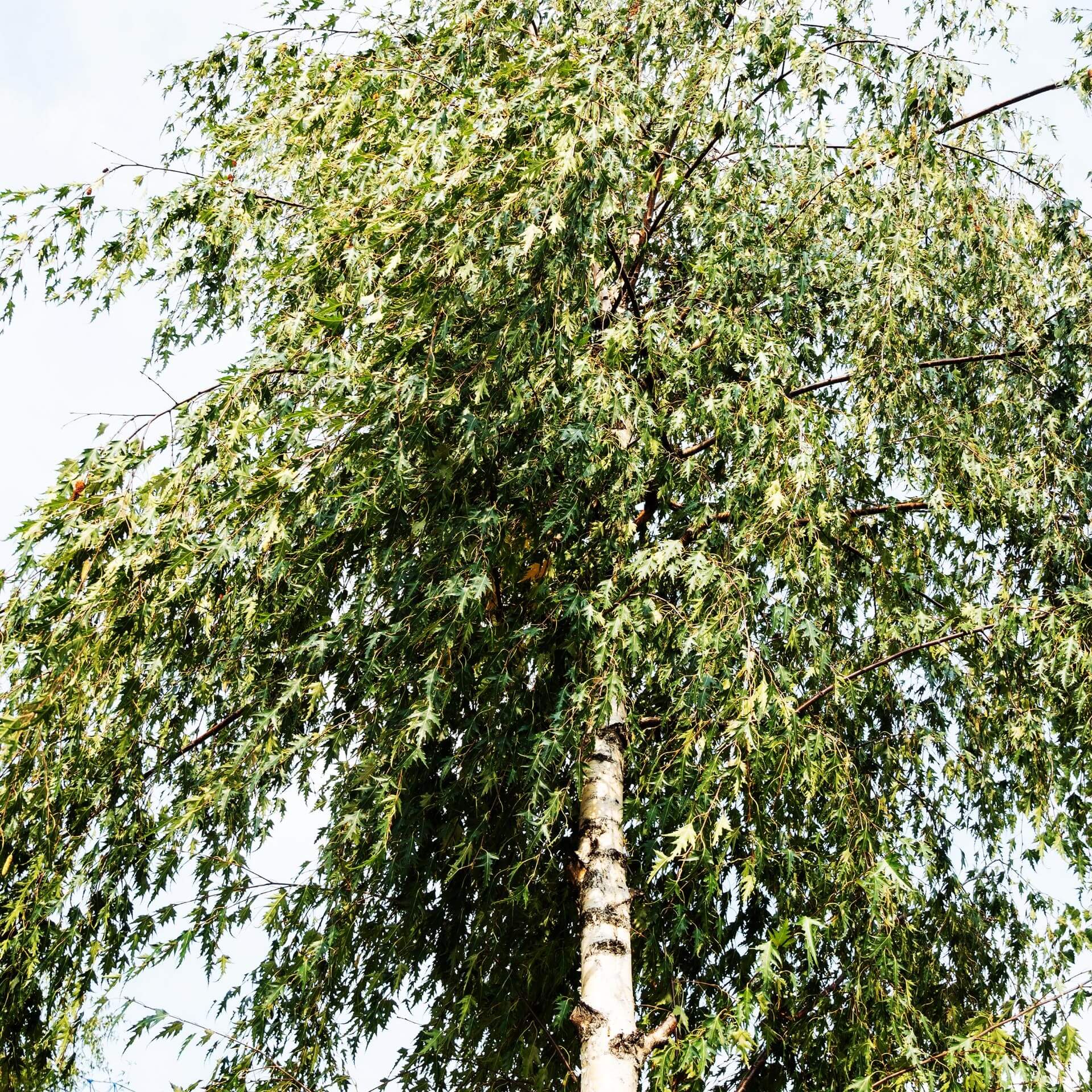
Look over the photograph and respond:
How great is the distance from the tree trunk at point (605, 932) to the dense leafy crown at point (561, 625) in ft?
0.46

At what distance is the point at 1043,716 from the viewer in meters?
4.45

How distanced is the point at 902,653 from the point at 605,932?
140cm

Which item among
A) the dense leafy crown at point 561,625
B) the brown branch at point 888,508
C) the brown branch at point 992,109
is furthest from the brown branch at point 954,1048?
the brown branch at point 992,109

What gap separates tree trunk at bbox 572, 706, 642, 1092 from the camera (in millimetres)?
3752

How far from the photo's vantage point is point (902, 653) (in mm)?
3961

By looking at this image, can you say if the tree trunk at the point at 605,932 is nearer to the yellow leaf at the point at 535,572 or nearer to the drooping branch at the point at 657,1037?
the drooping branch at the point at 657,1037

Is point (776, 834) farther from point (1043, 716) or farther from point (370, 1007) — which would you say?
point (370, 1007)

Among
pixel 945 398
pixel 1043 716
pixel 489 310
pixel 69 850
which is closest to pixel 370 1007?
pixel 69 850

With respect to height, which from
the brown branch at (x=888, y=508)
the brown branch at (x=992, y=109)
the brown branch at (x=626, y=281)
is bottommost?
the brown branch at (x=888, y=508)

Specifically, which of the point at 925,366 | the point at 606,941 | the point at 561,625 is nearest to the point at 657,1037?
the point at 606,941

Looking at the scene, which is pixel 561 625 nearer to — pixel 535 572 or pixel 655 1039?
pixel 535 572

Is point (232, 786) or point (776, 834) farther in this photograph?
point (776, 834)

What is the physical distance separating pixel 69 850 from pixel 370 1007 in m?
1.17

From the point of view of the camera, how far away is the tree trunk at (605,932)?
3.75m
